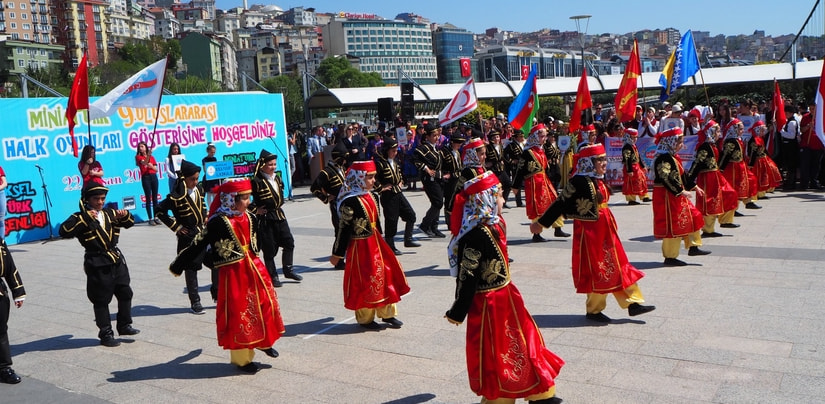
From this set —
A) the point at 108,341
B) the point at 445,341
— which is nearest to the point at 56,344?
the point at 108,341

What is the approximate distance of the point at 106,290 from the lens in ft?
25.3

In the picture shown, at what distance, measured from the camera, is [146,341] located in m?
7.96

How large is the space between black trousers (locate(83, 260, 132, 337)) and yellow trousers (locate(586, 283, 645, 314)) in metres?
4.73

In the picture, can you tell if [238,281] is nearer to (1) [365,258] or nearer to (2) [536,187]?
(1) [365,258]

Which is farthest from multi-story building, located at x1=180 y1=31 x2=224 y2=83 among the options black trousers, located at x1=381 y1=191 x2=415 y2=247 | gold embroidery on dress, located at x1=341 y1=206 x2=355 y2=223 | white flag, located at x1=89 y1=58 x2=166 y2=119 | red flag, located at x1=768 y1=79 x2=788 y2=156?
gold embroidery on dress, located at x1=341 y1=206 x2=355 y2=223

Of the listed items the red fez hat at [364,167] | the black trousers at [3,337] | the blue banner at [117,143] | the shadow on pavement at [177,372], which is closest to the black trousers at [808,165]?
the red fez hat at [364,167]

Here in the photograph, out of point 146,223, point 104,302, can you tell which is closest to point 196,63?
point 146,223

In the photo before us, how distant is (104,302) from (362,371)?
3004 mm

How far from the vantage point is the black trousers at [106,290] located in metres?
7.70

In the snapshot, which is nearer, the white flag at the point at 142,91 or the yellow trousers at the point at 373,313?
the yellow trousers at the point at 373,313

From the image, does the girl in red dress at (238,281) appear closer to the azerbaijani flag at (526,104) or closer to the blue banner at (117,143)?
the blue banner at (117,143)

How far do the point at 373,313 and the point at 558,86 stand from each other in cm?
2055

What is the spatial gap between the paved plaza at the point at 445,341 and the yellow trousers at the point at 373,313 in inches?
6.5

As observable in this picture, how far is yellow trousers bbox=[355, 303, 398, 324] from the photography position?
781cm
